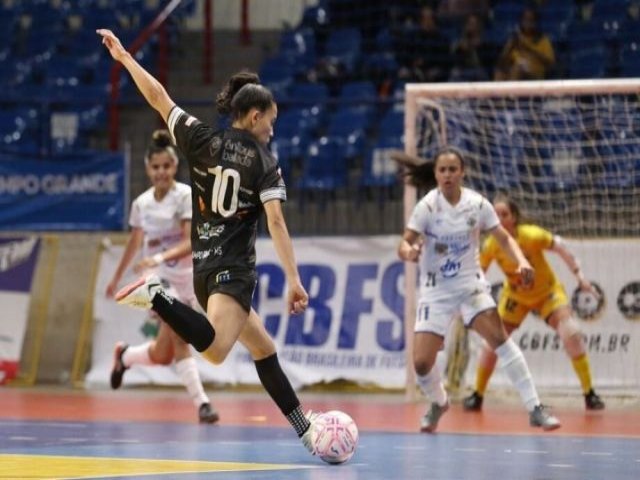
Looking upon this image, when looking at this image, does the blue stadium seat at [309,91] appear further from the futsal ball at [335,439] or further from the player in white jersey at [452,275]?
the futsal ball at [335,439]

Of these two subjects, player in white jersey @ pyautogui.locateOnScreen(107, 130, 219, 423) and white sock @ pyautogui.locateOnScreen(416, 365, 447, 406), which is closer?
white sock @ pyautogui.locateOnScreen(416, 365, 447, 406)

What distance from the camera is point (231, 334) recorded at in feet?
29.3

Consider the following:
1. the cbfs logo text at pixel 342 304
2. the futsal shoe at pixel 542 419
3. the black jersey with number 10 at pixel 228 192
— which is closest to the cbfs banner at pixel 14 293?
the cbfs logo text at pixel 342 304

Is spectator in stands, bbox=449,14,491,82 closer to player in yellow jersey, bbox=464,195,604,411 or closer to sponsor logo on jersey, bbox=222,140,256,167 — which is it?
player in yellow jersey, bbox=464,195,604,411

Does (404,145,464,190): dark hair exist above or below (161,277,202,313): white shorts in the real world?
above

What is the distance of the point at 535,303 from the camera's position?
14727mm

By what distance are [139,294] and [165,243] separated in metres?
4.79

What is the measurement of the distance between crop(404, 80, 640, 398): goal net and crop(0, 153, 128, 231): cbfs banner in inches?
150

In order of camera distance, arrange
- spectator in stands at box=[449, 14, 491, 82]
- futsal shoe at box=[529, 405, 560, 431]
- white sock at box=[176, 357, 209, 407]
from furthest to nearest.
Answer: spectator in stands at box=[449, 14, 491, 82]
white sock at box=[176, 357, 209, 407]
futsal shoe at box=[529, 405, 560, 431]

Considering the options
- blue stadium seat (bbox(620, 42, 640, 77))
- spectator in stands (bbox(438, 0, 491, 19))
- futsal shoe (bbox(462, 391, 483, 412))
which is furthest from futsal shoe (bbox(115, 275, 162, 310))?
spectator in stands (bbox(438, 0, 491, 19))

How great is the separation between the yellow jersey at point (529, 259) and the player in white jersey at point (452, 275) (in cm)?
199

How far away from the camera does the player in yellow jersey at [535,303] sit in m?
14.4

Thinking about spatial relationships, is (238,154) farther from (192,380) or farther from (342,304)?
(342,304)

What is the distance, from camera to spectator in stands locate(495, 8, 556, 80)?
61.8 feet
